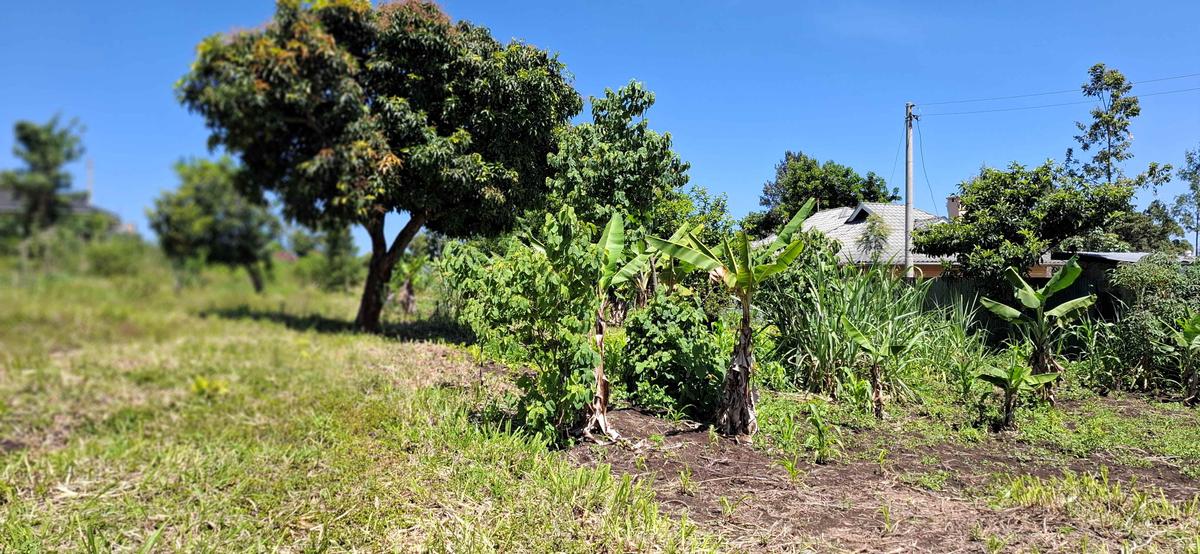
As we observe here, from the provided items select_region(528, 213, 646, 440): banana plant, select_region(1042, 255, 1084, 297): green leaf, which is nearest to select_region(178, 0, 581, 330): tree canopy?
select_region(528, 213, 646, 440): banana plant

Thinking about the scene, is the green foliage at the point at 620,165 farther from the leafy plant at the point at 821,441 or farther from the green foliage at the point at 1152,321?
the green foliage at the point at 1152,321

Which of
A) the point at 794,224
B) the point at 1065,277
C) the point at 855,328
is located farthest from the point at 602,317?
the point at 1065,277

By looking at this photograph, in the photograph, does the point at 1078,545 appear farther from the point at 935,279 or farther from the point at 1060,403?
the point at 935,279

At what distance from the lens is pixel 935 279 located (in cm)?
799

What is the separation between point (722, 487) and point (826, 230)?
357cm

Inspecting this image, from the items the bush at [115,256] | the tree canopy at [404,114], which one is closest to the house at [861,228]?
the tree canopy at [404,114]

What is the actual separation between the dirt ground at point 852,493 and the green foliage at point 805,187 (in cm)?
231

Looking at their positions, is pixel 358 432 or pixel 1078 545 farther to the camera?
pixel 358 432

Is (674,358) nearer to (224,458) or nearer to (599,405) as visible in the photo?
(599,405)

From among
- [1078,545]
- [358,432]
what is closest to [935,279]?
[1078,545]

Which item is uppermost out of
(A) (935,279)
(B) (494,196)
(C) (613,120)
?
(C) (613,120)

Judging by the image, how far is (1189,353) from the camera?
19.4 feet

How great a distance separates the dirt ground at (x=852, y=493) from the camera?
2969 millimetres

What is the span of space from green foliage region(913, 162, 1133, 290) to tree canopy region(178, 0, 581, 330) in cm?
518
